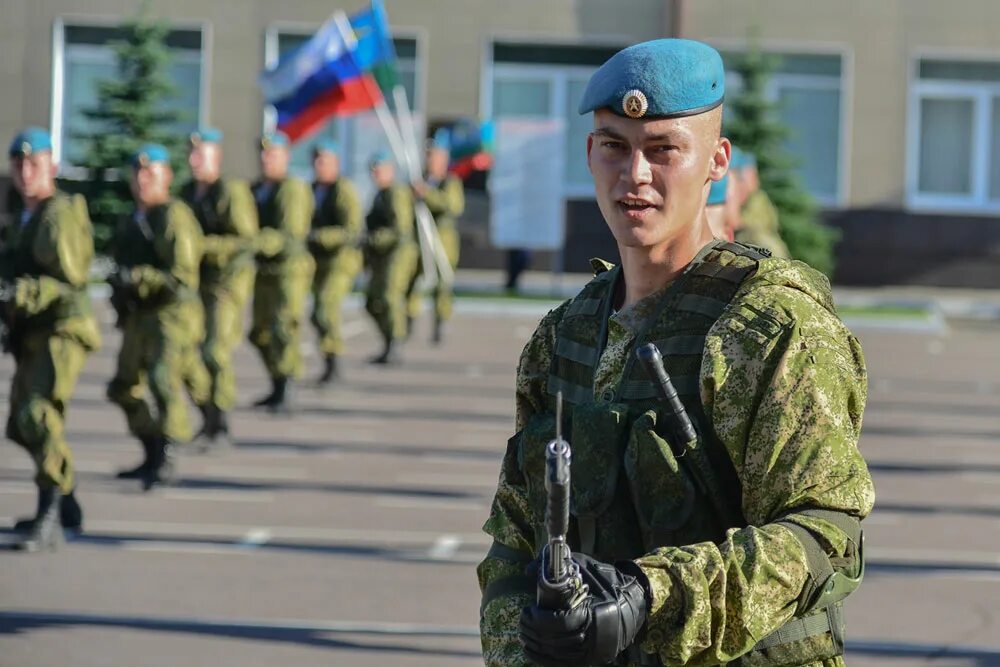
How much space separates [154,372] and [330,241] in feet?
16.4

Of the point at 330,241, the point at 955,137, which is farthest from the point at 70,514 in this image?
the point at 955,137

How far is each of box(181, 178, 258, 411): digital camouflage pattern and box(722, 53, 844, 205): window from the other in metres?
17.9

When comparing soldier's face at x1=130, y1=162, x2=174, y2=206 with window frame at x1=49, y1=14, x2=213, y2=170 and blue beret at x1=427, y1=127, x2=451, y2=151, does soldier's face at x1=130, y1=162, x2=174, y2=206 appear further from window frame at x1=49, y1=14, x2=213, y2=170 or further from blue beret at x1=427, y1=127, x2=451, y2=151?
window frame at x1=49, y1=14, x2=213, y2=170

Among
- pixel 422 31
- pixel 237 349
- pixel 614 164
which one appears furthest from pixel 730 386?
pixel 422 31

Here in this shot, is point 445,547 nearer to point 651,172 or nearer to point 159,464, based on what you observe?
point 159,464

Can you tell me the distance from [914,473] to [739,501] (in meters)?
10.2

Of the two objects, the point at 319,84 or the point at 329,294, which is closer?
the point at 329,294

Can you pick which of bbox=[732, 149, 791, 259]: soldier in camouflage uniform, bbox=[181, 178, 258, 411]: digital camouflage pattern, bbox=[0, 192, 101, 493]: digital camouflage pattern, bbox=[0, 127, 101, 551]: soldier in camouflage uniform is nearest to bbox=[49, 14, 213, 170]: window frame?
bbox=[732, 149, 791, 259]: soldier in camouflage uniform

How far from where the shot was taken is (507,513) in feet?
10.0

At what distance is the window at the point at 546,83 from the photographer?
30.5 metres

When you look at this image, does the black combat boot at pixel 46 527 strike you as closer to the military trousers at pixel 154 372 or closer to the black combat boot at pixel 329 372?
the military trousers at pixel 154 372

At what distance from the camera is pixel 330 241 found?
53.1 ft

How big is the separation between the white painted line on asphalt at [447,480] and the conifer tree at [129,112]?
17401 mm

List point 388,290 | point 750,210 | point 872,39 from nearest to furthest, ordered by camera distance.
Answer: point 750,210 < point 388,290 < point 872,39
